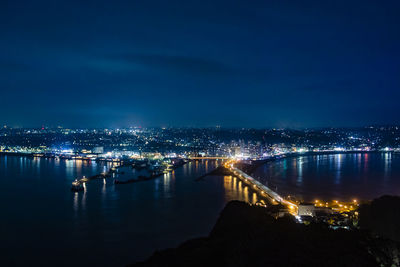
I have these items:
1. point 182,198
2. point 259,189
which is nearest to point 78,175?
point 182,198

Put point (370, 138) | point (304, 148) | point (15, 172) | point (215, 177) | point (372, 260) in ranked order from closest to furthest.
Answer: point (372, 260), point (215, 177), point (15, 172), point (304, 148), point (370, 138)

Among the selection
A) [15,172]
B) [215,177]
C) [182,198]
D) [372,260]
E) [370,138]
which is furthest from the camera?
[370,138]

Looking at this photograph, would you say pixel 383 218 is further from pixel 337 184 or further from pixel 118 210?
pixel 337 184

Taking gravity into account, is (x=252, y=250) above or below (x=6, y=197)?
above

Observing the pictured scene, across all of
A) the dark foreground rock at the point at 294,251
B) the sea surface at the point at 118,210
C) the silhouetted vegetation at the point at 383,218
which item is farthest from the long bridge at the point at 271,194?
the dark foreground rock at the point at 294,251

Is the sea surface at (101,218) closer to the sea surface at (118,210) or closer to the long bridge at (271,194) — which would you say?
the sea surface at (118,210)

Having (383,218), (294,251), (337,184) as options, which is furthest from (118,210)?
(337,184)

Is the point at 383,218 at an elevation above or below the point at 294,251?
below

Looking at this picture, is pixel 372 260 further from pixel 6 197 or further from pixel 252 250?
pixel 6 197
